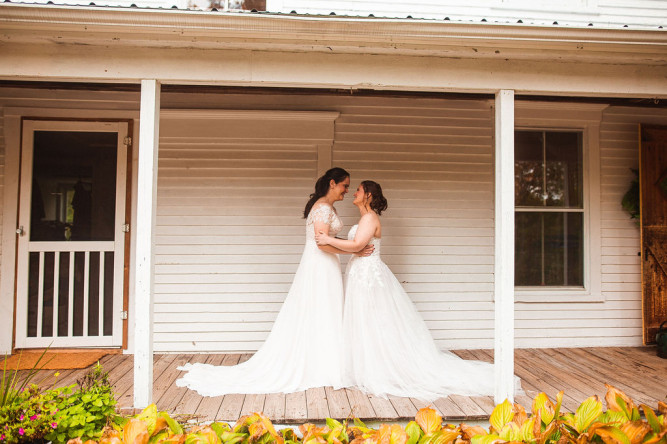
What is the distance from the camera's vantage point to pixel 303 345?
359 centimetres

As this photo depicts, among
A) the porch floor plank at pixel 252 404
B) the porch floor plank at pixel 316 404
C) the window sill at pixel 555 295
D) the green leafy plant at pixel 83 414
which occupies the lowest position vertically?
the porch floor plank at pixel 252 404

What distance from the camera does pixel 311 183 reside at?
4.54 m

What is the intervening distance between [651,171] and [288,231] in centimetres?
387

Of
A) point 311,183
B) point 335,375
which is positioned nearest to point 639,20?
point 311,183

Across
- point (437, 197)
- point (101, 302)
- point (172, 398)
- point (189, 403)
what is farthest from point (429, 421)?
point (101, 302)

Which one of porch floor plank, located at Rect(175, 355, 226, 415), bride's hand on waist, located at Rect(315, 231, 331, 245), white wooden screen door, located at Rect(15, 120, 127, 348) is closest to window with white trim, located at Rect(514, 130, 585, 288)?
bride's hand on waist, located at Rect(315, 231, 331, 245)

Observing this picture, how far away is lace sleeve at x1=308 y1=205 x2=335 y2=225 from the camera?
3.73 meters

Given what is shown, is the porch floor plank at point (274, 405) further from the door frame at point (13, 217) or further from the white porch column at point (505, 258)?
the door frame at point (13, 217)

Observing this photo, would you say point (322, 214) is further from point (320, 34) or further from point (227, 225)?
point (320, 34)

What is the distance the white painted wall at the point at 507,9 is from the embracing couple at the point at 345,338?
6.31ft

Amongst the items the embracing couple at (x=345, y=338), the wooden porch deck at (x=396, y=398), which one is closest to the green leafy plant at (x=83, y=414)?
the wooden porch deck at (x=396, y=398)

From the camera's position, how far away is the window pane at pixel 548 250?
478 centimetres

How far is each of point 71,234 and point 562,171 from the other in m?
5.19

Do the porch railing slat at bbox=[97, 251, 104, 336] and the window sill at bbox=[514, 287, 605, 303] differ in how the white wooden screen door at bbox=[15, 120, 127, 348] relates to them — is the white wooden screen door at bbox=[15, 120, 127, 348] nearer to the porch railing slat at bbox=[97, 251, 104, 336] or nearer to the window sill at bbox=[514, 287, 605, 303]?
the porch railing slat at bbox=[97, 251, 104, 336]
